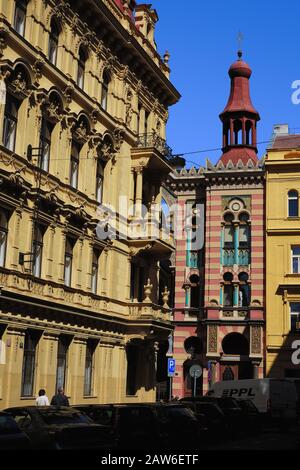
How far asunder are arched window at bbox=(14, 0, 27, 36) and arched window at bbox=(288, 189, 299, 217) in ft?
104

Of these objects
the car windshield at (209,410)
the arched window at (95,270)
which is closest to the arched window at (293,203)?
the arched window at (95,270)

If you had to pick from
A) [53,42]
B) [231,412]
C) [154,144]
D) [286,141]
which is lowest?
[231,412]

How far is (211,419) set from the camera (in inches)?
922

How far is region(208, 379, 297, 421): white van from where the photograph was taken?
32.2 meters

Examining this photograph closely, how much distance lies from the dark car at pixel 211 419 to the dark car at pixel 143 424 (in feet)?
10.6

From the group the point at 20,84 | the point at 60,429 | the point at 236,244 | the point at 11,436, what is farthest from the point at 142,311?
the point at 11,436

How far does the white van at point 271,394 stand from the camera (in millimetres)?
32156

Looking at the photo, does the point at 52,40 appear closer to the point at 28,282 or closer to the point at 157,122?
the point at 28,282

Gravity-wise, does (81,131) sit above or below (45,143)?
above

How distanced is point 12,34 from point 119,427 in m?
14.4

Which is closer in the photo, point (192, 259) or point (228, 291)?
point (228, 291)

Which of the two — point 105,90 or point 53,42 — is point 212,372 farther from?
point 53,42

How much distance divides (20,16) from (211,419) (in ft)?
50.8
